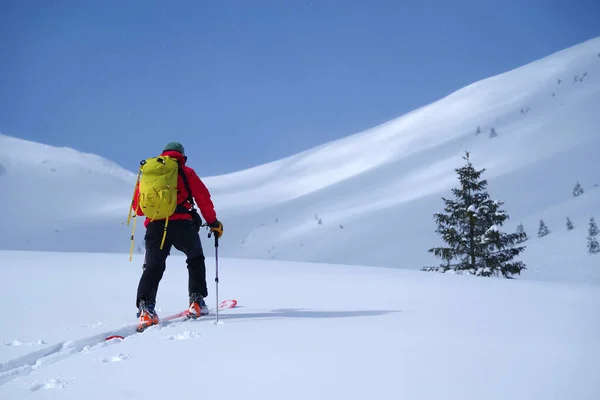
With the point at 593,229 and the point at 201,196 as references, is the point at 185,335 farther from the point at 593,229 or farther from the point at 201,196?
the point at 593,229

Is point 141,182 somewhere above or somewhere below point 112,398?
above

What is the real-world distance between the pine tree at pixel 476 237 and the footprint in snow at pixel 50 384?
15.1 m

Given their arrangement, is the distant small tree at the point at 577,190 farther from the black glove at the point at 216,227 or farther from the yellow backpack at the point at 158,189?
the yellow backpack at the point at 158,189

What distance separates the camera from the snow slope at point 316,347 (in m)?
2.34

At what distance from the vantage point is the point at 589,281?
805 inches

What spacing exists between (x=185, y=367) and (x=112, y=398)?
541 mm

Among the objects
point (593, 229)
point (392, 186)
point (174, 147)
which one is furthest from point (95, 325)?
point (392, 186)

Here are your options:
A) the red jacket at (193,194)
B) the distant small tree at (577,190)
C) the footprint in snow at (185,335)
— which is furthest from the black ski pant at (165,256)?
the distant small tree at (577,190)

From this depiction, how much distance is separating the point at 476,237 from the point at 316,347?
15056 mm

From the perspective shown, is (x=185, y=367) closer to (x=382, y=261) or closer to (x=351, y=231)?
(x=382, y=261)

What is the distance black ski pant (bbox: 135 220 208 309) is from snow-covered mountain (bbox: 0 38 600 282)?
21.8 meters

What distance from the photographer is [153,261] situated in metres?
4.61

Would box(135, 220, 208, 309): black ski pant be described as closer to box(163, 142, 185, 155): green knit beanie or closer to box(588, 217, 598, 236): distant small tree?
box(163, 142, 185, 155): green knit beanie

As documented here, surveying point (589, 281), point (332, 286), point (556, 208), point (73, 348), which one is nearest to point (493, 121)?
point (556, 208)
